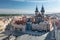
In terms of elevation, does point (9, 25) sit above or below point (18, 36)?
above

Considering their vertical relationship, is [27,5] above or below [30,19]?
above

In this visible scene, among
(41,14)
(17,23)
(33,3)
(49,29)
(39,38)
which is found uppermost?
(33,3)

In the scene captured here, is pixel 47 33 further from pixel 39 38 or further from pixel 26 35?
pixel 26 35

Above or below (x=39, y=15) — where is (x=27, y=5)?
above

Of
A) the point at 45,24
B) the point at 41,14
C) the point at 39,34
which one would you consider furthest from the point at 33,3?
the point at 39,34

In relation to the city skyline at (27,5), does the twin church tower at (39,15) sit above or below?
below

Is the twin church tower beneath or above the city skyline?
beneath

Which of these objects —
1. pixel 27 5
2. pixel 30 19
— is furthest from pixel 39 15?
pixel 27 5

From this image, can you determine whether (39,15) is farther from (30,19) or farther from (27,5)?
(27,5)
